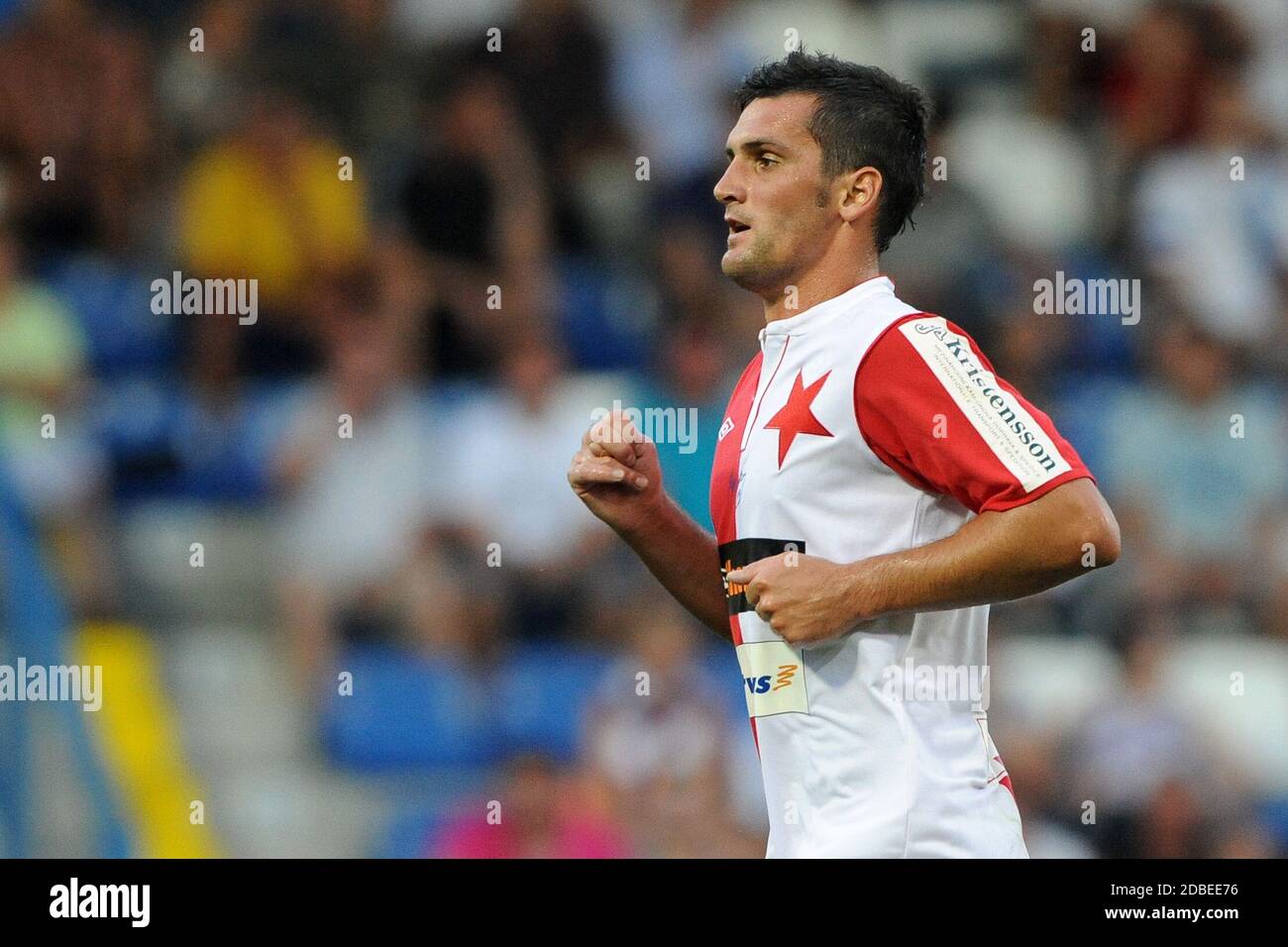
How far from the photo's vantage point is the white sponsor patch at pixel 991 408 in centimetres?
293

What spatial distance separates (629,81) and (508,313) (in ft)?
5.13

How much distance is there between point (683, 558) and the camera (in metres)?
3.58

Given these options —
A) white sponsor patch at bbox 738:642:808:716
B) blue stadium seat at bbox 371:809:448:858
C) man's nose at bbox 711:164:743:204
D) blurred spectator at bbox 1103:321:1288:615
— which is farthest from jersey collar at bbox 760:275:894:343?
blurred spectator at bbox 1103:321:1288:615

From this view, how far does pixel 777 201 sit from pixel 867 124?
0.25 metres

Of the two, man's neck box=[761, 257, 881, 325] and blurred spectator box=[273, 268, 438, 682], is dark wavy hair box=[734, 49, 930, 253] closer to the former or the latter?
man's neck box=[761, 257, 881, 325]

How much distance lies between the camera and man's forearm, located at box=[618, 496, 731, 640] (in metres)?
3.53

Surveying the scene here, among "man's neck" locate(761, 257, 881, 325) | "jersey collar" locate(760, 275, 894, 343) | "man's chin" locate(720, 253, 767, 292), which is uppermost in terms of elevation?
"man's chin" locate(720, 253, 767, 292)

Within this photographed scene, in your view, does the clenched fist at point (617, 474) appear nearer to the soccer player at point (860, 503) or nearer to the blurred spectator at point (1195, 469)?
the soccer player at point (860, 503)

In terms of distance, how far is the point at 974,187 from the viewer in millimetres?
8336

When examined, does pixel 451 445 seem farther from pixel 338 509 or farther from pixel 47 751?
pixel 47 751

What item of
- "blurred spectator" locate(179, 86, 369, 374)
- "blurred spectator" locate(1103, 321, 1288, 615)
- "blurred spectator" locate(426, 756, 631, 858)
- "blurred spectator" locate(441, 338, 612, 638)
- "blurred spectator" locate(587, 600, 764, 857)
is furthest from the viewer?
"blurred spectator" locate(179, 86, 369, 374)

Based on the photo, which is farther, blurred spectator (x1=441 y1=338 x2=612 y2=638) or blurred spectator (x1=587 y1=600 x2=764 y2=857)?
blurred spectator (x1=441 y1=338 x2=612 y2=638)

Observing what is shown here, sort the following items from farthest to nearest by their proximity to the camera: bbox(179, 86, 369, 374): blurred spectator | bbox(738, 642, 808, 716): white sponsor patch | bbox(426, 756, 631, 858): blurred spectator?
bbox(179, 86, 369, 374): blurred spectator < bbox(426, 756, 631, 858): blurred spectator < bbox(738, 642, 808, 716): white sponsor patch

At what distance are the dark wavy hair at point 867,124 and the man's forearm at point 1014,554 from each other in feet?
2.44
